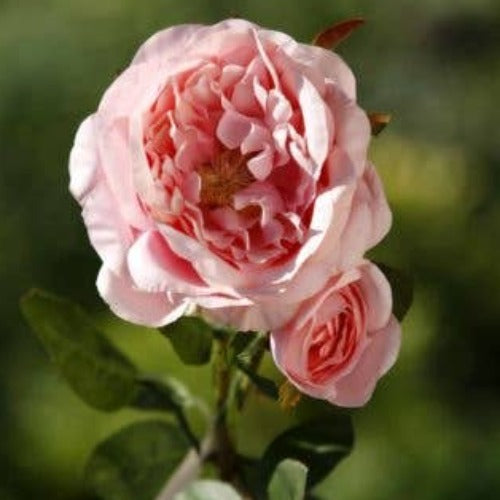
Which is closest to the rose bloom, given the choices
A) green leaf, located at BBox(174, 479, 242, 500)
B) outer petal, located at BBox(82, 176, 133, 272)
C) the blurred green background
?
outer petal, located at BBox(82, 176, 133, 272)

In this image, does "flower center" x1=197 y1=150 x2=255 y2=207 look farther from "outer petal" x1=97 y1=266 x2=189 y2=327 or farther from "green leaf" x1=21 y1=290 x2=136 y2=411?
"green leaf" x1=21 y1=290 x2=136 y2=411

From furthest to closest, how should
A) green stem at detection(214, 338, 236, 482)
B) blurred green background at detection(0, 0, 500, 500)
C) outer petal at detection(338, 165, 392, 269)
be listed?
blurred green background at detection(0, 0, 500, 500) → green stem at detection(214, 338, 236, 482) → outer petal at detection(338, 165, 392, 269)

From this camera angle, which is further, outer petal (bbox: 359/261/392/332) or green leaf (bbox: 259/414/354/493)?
green leaf (bbox: 259/414/354/493)

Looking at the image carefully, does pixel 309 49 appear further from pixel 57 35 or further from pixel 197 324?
pixel 57 35

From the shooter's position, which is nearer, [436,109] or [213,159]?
[213,159]

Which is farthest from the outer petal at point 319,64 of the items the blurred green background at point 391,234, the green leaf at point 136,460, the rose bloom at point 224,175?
the blurred green background at point 391,234

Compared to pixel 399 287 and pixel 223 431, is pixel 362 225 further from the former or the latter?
pixel 223 431

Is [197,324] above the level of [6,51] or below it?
above

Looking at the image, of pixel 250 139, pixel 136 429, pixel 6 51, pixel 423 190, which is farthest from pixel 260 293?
pixel 6 51
